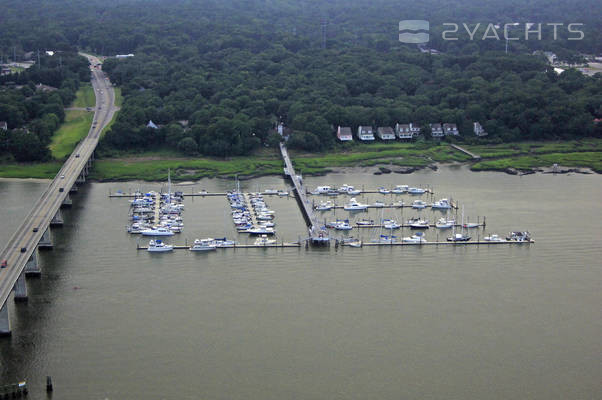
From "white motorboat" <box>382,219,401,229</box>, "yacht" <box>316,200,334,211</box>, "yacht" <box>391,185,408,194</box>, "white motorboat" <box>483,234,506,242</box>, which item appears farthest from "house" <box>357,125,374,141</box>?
"white motorboat" <box>483,234,506,242</box>

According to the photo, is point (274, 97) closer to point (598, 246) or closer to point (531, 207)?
point (531, 207)

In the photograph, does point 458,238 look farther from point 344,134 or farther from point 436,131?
point 436,131

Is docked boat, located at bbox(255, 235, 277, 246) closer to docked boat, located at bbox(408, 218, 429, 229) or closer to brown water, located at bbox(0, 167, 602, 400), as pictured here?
brown water, located at bbox(0, 167, 602, 400)

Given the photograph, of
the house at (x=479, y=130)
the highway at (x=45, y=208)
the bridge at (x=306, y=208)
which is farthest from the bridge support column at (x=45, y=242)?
the house at (x=479, y=130)

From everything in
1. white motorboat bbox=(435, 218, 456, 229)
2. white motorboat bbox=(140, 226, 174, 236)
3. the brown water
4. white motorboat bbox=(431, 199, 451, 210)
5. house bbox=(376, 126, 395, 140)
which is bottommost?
the brown water

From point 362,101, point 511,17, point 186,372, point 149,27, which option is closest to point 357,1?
point 511,17
